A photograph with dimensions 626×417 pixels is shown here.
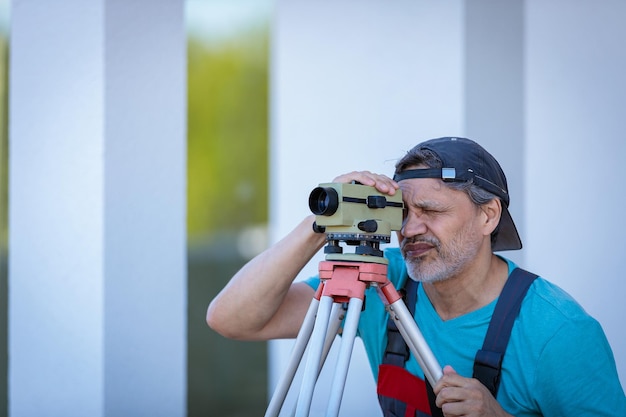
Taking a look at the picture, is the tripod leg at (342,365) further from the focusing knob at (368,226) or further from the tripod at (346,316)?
the focusing knob at (368,226)

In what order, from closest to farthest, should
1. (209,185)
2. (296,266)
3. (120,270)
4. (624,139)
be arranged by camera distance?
1. (296,266)
2. (120,270)
3. (624,139)
4. (209,185)

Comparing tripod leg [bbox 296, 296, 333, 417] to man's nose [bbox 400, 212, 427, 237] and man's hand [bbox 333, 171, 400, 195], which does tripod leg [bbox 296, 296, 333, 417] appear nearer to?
man's hand [bbox 333, 171, 400, 195]

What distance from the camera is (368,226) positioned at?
1.92m

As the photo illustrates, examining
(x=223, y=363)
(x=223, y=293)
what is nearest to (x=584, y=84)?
(x=223, y=293)

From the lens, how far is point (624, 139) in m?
2.89

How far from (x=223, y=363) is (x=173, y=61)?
3690 millimetres

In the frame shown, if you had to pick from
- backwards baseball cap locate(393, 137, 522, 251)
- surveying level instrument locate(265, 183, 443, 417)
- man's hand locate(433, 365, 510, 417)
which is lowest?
man's hand locate(433, 365, 510, 417)

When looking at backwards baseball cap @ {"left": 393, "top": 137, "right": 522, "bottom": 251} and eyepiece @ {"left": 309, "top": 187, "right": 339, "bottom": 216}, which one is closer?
eyepiece @ {"left": 309, "top": 187, "right": 339, "bottom": 216}

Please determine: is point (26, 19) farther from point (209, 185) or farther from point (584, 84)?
point (209, 185)

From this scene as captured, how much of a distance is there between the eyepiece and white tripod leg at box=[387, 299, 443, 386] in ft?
0.90

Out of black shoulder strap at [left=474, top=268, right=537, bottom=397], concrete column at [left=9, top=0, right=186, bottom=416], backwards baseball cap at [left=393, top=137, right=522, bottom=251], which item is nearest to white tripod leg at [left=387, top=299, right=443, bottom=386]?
black shoulder strap at [left=474, top=268, right=537, bottom=397]

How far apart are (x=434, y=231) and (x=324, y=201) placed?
440 millimetres

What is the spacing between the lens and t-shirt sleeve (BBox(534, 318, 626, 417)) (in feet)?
6.49

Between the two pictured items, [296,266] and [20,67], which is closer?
[296,266]
